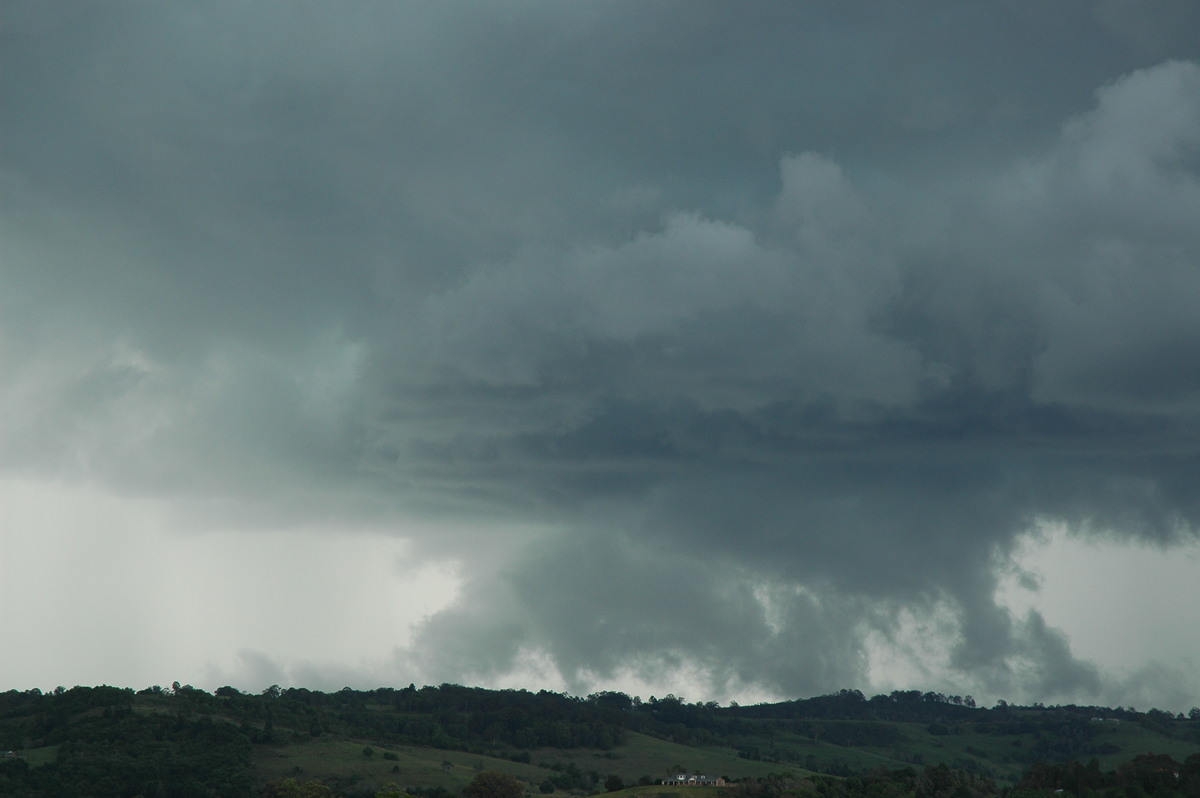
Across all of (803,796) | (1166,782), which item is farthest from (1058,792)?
(803,796)

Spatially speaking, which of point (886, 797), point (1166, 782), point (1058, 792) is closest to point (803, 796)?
point (886, 797)

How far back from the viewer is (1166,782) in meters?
195

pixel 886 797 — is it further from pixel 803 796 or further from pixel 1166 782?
pixel 1166 782

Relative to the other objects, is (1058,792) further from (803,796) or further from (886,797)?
(803,796)

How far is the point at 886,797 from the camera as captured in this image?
653ft

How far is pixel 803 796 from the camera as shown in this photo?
200 metres

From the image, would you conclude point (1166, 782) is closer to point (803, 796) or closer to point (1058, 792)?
point (1058, 792)

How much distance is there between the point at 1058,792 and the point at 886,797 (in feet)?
85.4

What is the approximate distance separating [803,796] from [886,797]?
→ 41.4ft

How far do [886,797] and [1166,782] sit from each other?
1626 inches

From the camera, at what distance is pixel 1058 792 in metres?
198

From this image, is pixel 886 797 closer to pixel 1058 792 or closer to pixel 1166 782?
pixel 1058 792
